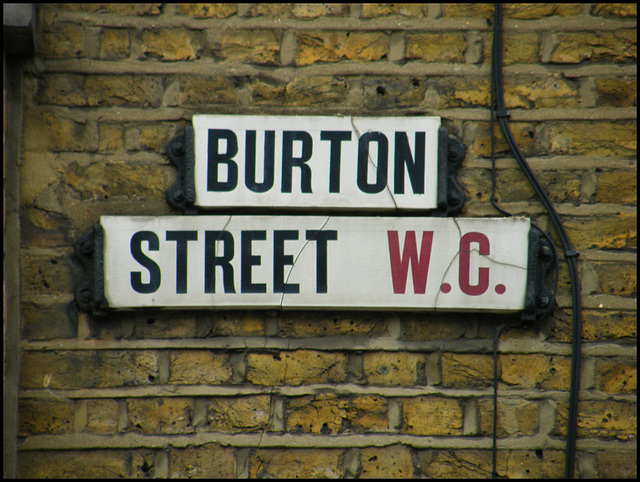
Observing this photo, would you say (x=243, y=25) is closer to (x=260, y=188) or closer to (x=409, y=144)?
(x=260, y=188)

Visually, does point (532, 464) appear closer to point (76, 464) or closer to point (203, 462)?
point (203, 462)

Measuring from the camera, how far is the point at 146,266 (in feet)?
4.72

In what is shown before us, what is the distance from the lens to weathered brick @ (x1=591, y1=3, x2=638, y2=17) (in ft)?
4.86

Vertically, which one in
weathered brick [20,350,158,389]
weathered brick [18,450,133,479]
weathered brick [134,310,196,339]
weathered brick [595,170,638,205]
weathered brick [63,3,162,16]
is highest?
weathered brick [63,3,162,16]

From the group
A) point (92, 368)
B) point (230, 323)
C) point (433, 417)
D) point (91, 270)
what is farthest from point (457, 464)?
point (91, 270)

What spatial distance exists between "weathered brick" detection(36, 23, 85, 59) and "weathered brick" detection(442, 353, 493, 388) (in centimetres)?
137

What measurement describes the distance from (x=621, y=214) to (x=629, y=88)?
357mm

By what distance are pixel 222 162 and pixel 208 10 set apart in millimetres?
452

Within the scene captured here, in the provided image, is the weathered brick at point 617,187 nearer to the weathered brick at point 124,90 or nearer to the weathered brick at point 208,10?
the weathered brick at point 208,10

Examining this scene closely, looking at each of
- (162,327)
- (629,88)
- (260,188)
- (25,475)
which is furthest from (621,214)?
(25,475)

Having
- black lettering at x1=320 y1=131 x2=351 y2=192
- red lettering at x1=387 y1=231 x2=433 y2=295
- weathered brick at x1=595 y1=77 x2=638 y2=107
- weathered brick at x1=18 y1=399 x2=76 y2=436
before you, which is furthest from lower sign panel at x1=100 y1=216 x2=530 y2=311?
weathered brick at x1=595 y1=77 x2=638 y2=107

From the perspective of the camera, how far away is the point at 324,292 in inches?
56.7

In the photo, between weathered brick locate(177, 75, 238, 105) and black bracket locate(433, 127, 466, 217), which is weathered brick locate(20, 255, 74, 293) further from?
black bracket locate(433, 127, 466, 217)

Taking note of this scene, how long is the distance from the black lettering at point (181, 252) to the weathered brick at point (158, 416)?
33 cm
